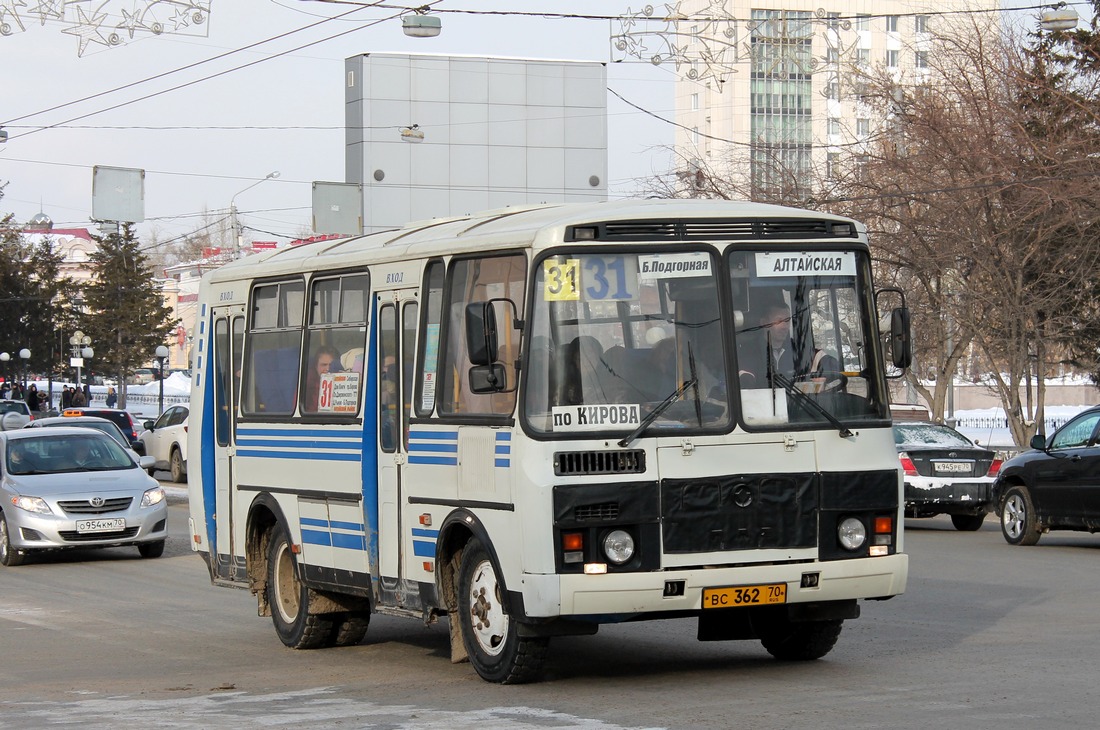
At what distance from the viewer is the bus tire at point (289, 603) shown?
12.4 m

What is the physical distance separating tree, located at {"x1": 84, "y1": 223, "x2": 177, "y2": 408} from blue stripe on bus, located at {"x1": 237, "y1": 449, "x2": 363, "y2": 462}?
80687 millimetres

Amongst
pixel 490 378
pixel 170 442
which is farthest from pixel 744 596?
pixel 170 442

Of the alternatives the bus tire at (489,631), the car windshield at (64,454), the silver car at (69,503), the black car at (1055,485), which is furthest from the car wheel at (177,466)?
the bus tire at (489,631)

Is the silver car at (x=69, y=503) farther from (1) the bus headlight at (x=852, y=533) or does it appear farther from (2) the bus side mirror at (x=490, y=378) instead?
(1) the bus headlight at (x=852, y=533)

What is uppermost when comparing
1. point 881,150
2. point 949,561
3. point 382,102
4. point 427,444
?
point 382,102

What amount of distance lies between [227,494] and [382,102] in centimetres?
4528

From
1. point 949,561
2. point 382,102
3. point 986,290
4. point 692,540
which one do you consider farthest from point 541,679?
point 382,102

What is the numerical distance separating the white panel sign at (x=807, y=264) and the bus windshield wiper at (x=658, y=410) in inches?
32.6

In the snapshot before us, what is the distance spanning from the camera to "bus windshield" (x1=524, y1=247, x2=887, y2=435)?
946 centimetres

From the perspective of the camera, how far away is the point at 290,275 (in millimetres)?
12609

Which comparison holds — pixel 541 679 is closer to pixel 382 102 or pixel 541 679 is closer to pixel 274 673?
pixel 274 673

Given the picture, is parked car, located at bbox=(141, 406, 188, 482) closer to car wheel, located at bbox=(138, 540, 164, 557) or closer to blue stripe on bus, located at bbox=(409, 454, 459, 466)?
car wheel, located at bbox=(138, 540, 164, 557)

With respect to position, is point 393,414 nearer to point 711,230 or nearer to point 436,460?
point 436,460

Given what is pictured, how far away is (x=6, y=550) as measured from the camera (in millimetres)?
20531
